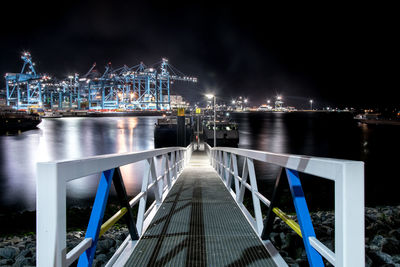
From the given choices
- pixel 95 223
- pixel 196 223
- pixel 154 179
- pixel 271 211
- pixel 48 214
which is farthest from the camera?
pixel 154 179

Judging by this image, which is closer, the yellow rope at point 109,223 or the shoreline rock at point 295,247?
the yellow rope at point 109,223

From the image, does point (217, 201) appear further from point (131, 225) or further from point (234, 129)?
point (234, 129)

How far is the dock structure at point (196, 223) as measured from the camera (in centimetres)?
142

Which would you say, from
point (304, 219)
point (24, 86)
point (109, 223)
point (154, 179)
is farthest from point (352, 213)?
point (24, 86)

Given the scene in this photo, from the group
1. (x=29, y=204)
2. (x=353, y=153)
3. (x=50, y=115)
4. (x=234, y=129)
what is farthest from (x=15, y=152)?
(x=50, y=115)

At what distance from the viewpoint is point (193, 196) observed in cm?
613

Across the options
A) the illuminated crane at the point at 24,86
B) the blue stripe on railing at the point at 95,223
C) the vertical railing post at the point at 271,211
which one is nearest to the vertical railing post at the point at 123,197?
the blue stripe on railing at the point at 95,223

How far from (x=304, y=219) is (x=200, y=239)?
1.66 metres

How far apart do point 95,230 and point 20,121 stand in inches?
3007

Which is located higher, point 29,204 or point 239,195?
point 239,195

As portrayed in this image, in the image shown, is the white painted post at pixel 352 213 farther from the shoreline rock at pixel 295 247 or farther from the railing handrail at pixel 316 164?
the shoreline rock at pixel 295 247

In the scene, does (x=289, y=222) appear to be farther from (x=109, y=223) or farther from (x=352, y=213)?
(x=109, y=223)

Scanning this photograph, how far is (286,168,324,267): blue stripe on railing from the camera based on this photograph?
1.93 metres

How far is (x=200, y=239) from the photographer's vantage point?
335cm
